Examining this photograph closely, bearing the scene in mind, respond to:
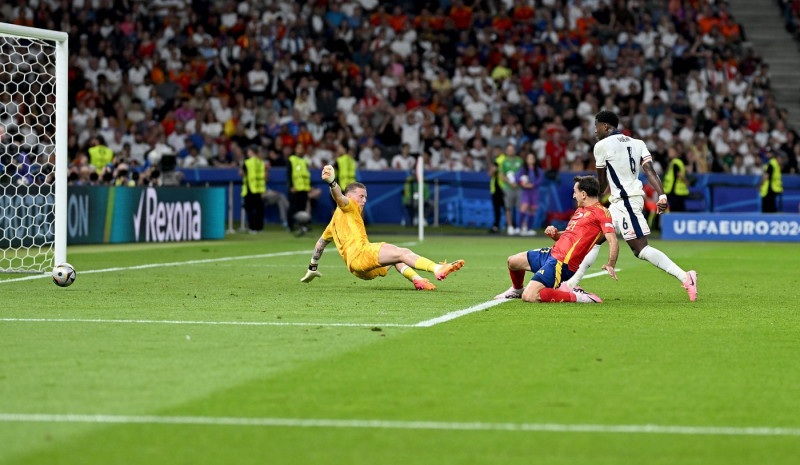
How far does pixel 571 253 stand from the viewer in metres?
Result: 11.0

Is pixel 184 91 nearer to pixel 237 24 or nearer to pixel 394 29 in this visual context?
pixel 237 24

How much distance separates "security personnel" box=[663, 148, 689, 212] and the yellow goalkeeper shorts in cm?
1732

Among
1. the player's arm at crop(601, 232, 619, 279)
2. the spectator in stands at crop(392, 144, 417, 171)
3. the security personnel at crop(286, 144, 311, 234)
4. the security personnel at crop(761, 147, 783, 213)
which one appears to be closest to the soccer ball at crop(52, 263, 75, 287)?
the player's arm at crop(601, 232, 619, 279)

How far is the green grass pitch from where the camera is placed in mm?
5098

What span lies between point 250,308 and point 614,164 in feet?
12.7

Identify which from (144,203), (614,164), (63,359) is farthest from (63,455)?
(144,203)

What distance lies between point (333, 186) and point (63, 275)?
297cm

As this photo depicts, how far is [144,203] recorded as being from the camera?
23.3 meters

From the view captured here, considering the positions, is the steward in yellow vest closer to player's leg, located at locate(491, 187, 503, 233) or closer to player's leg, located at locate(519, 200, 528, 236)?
player's leg, located at locate(491, 187, 503, 233)

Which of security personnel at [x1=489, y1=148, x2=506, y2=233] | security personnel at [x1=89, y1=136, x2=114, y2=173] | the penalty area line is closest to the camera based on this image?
the penalty area line

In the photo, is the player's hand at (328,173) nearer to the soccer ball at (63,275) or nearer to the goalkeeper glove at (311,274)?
the goalkeeper glove at (311,274)

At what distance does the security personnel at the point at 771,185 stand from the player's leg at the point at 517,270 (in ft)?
60.7

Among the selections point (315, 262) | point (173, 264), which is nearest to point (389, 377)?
point (315, 262)

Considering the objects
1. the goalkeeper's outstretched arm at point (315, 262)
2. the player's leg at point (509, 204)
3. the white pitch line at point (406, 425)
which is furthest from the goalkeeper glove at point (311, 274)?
the player's leg at point (509, 204)
